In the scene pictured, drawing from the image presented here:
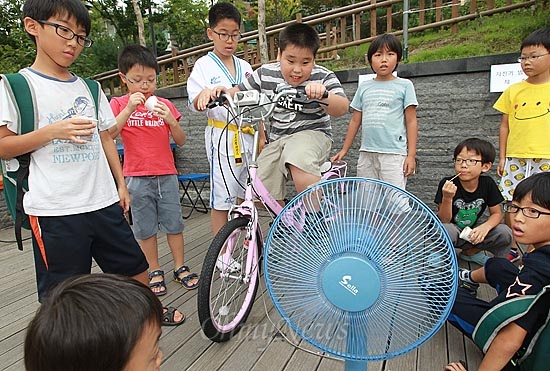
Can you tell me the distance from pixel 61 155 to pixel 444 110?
3014 mm

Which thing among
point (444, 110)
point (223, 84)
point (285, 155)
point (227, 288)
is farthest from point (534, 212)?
point (444, 110)

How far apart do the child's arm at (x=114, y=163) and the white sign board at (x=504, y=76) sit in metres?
2.90

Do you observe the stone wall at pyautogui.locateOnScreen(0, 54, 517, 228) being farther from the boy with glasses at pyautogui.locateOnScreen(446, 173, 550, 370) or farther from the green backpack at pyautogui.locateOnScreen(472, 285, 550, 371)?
the green backpack at pyautogui.locateOnScreen(472, 285, 550, 371)

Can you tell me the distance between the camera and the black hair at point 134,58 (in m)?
2.01

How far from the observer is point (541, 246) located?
4.24 feet

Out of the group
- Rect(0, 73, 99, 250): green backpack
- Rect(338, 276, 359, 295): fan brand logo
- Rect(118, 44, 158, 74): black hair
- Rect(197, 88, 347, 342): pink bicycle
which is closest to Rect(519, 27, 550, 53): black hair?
Rect(197, 88, 347, 342): pink bicycle

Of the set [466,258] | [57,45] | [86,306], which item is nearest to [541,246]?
[466,258]

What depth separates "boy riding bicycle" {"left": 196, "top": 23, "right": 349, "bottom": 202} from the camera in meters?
1.63

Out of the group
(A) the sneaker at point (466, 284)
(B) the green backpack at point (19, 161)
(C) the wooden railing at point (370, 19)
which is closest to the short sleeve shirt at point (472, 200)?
(A) the sneaker at point (466, 284)

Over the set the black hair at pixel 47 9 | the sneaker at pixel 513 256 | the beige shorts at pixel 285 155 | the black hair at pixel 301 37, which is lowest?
the sneaker at pixel 513 256

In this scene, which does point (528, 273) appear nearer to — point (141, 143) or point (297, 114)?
point (297, 114)

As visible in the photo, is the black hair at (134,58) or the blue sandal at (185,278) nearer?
the black hair at (134,58)

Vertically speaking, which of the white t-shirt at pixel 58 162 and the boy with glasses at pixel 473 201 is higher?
the white t-shirt at pixel 58 162

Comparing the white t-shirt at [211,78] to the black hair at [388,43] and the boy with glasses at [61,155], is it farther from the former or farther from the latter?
the black hair at [388,43]
